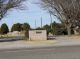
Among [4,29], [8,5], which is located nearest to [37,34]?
[8,5]

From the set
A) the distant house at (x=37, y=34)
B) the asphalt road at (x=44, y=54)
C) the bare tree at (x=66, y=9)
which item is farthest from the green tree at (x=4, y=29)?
the asphalt road at (x=44, y=54)

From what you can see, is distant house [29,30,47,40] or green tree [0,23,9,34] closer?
distant house [29,30,47,40]

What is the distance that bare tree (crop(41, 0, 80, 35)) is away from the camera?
52.7 metres

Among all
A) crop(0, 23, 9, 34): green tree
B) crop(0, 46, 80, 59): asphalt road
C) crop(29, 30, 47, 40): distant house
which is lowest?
crop(0, 46, 80, 59): asphalt road

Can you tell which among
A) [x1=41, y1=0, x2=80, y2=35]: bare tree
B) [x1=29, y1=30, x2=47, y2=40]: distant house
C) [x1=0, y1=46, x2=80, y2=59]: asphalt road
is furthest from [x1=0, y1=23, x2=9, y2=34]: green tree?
[x1=0, y1=46, x2=80, y2=59]: asphalt road

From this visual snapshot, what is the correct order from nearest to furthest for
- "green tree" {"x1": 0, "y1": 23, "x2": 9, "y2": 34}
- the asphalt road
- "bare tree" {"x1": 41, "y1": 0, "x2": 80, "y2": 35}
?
the asphalt road, "bare tree" {"x1": 41, "y1": 0, "x2": 80, "y2": 35}, "green tree" {"x1": 0, "y1": 23, "x2": 9, "y2": 34}

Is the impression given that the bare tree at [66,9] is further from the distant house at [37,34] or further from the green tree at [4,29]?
the green tree at [4,29]

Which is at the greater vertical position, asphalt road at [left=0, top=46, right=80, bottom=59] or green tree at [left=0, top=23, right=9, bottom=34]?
green tree at [left=0, top=23, right=9, bottom=34]

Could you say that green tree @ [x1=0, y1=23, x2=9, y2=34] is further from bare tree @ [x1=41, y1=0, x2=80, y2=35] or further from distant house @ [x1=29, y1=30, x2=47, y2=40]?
distant house @ [x1=29, y1=30, x2=47, y2=40]

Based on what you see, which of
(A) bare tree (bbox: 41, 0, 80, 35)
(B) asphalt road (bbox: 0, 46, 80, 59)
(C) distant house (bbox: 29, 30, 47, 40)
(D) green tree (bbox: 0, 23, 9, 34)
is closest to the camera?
(B) asphalt road (bbox: 0, 46, 80, 59)

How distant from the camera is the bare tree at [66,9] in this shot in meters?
52.7

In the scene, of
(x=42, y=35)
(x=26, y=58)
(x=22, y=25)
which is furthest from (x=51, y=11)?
(x=26, y=58)

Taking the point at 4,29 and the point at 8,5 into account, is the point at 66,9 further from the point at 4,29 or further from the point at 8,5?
the point at 4,29

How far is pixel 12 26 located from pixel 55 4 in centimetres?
3813
